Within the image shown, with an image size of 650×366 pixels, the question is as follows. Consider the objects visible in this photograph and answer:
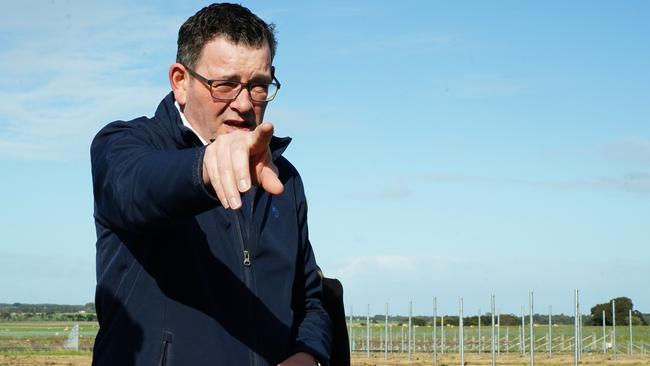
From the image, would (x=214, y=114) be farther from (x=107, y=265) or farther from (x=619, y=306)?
(x=619, y=306)

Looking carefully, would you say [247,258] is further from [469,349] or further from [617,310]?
[617,310]

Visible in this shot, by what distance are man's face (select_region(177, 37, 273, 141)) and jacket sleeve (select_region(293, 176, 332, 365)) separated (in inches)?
19.4

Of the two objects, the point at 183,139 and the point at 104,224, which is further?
the point at 183,139

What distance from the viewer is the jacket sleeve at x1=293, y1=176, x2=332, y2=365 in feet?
9.60

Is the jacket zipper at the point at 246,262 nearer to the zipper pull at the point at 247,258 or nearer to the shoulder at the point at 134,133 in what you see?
the zipper pull at the point at 247,258

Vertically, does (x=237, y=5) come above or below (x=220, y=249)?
above

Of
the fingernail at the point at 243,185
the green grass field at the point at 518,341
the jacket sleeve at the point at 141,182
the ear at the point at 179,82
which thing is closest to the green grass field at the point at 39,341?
the green grass field at the point at 518,341

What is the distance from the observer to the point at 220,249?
2.59m

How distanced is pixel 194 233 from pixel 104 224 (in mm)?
222

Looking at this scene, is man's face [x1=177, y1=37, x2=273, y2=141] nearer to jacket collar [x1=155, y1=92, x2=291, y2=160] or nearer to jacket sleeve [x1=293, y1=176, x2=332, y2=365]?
jacket collar [x1=155, y1=92, x2=291, y2=160]

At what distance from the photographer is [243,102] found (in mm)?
2559

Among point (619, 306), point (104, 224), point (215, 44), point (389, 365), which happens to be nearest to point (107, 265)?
point (104, 224)

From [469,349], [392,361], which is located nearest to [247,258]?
[392,361]

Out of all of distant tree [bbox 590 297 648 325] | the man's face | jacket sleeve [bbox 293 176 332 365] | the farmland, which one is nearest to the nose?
the man's face
